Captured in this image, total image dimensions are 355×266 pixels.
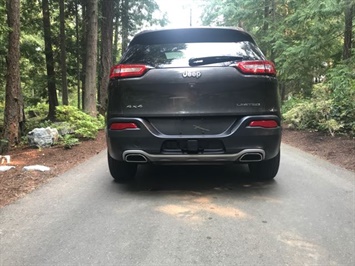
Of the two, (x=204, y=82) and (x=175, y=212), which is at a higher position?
(x=204, y=82)

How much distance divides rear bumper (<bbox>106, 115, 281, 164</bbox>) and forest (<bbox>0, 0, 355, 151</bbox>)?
5403 millimetres

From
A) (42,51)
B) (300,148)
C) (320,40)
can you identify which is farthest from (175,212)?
(42,51)

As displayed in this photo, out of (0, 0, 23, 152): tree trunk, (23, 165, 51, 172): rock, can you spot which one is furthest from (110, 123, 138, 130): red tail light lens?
(0, 0, 23, 152): tree trunk

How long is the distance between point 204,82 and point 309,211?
187 cm

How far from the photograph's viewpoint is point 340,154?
24.3 ft

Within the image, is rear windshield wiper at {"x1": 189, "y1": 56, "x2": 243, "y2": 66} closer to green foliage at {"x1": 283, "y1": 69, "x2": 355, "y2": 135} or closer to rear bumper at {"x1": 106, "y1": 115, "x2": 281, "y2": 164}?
rear bumper at {"x1": 106, "y1": 115, "x2": 281, "y2": 164}

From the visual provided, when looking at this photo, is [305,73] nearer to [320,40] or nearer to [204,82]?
[320,40]

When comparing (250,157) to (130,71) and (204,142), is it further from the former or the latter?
(130,71)

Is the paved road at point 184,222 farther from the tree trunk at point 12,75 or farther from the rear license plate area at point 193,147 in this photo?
the tree trunk at point 12,75

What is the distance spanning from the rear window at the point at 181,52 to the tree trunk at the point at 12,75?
17.3 ft

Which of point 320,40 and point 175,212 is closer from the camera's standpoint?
point 175,212

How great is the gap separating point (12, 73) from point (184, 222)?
273 inches

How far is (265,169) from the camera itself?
16.9ft

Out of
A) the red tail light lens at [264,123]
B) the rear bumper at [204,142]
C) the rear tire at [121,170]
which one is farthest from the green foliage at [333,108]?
the rear tire at [121,170]
